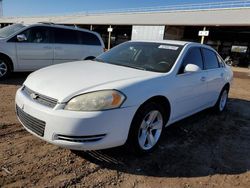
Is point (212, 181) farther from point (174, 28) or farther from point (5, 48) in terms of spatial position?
point (174, 28)

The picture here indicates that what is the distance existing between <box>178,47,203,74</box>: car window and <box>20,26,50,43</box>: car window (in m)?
5.09

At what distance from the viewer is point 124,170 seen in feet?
→ 11.3

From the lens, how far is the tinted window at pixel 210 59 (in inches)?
215

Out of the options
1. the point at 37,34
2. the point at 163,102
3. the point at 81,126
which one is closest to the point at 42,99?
the point at 81,126

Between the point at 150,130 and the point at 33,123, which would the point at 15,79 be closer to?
the point at 33,123

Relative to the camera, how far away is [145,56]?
184 inches

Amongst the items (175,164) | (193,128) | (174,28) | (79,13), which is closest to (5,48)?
(193,128)

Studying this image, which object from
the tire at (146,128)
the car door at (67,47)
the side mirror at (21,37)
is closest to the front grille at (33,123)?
the tire at (146,128)

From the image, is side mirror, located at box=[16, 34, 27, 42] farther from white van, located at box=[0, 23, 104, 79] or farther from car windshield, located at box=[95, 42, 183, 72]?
car windshield, located at box=[95, 42, 183, 72]

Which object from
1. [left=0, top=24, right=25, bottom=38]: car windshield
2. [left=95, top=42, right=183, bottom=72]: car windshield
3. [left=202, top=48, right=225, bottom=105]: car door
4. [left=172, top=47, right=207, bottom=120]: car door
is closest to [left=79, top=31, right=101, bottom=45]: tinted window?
[left=0, top=24, right=25, bottom=38]: car windshield

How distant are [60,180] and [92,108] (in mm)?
866

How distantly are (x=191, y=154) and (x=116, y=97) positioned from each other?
1654 millimetres

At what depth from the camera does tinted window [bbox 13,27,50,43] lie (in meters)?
8.19

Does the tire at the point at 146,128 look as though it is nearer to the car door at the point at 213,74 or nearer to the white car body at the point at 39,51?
the car door at the point at 213,74
